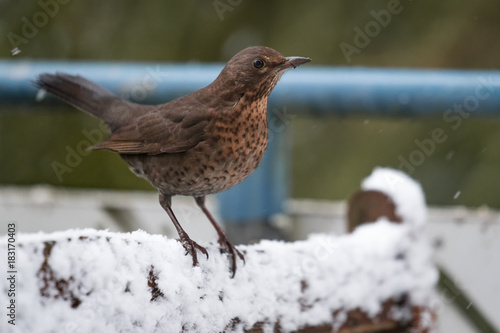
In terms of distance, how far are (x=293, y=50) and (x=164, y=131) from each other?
394cm

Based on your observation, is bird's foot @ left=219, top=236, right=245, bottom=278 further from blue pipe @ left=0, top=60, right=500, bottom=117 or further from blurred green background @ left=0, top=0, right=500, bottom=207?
blurred green background @ left=0, top=0, right=500, bottom=207

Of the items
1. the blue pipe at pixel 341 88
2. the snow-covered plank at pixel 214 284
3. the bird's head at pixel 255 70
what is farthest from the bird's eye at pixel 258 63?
the blue pipe at pixel 341 88

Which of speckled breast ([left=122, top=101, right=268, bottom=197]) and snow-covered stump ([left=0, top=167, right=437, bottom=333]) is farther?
speckled breast ([left=122, top=101, right=268, bottom=197])

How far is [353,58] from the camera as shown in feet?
20.7

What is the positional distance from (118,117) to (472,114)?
145 centimetres

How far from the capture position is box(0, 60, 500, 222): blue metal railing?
2957 millimetres

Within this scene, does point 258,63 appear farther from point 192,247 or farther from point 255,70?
point 192,247

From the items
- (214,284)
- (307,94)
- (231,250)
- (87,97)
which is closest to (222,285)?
(214,284)

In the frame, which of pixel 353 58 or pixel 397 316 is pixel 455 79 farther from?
pixel 353 58

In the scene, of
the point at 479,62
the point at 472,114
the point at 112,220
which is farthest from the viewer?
the point at 479,62

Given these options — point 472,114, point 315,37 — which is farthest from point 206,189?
point 315,37

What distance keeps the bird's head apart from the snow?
849 mm

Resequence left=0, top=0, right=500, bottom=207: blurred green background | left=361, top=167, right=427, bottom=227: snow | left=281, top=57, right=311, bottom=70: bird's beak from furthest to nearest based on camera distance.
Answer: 1. left=0, top=0, right=500, bottom=207: blurred green background
2. left=361, top=167, right=427, bottom=227: snow
3. left=281, top=57, right=311, bottom=70: bird's beak

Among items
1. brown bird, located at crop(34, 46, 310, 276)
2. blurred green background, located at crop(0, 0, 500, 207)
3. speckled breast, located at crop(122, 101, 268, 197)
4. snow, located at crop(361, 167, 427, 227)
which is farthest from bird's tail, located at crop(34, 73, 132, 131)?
blurred green background, located at crop(0, 0, 500, 207)
